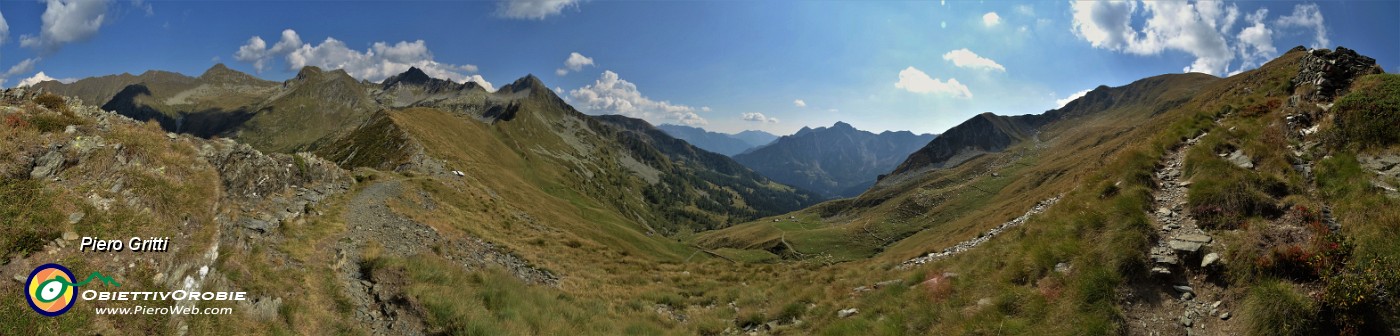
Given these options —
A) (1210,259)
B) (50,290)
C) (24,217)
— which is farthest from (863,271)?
(24,217)

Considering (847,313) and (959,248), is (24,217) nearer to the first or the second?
(847,313)

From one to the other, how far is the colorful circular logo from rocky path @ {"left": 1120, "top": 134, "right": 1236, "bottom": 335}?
2104 cm

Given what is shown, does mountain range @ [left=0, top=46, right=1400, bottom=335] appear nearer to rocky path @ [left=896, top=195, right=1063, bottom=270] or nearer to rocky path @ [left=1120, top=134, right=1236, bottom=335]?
rocky path @ [left=1120, top=134, right=1236, bottom=335]

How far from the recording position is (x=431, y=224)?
28297mm

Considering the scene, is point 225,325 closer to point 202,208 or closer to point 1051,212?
point 202,208

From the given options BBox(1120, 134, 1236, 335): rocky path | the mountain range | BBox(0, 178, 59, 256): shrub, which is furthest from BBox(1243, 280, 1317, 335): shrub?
BBox(0, 178, 59, 256): shrub

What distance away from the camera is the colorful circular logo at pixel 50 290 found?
27.2 feet

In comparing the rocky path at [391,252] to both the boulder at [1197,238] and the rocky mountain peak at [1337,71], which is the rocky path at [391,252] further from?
the rocky mountain peak at [1337,71]

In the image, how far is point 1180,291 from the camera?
11031mm

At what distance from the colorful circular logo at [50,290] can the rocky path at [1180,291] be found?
21037 mm

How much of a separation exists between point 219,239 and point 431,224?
1559 cm

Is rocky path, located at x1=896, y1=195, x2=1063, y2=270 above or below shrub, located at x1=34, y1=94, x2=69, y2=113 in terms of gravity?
below

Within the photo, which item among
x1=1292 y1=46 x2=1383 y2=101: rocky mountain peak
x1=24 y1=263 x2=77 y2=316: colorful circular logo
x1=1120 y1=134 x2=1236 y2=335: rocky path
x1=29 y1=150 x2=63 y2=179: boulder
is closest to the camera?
x1=24 y1=263 x2=77 y2=316: colorful circular logo

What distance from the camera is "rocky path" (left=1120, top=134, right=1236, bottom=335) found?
10156 mm
